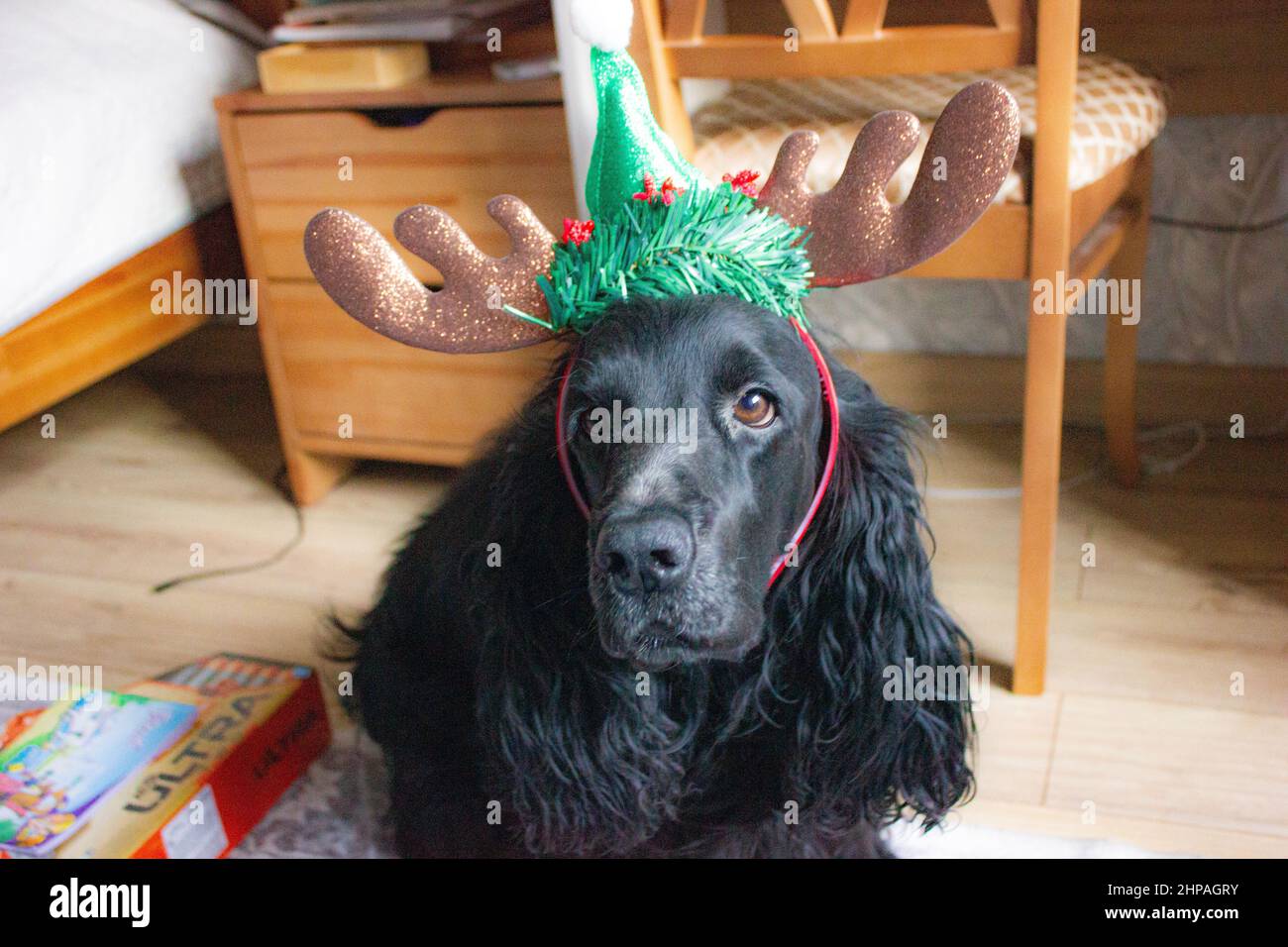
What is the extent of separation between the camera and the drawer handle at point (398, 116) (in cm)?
185

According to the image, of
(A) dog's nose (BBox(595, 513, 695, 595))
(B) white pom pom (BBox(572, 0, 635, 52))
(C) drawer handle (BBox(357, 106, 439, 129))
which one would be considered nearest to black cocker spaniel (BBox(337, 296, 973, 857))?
(A) dog's nose (BBox(595, 513, 695, 595))

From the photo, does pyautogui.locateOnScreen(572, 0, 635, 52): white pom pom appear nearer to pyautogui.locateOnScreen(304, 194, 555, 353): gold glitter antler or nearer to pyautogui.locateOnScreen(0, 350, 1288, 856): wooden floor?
pyautogui.locateOnScreen(304, 194, 555, 353): gold glitter antler

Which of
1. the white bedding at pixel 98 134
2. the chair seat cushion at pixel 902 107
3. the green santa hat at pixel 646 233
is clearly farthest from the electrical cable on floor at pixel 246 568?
the green santa hat at pixel 646 233

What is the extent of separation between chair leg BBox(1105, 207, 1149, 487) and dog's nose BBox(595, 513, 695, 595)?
1.17m

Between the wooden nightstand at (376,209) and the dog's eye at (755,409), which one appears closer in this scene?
the dog's eye at (755,409)

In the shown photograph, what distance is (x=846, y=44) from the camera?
1.31 m

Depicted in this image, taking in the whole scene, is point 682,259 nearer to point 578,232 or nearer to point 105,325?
point 578,232

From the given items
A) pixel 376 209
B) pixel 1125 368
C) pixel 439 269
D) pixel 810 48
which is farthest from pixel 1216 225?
pixel 439 269

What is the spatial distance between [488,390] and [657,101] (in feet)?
2.20

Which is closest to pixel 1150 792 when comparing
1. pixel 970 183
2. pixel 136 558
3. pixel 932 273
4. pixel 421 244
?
pixel 932 273

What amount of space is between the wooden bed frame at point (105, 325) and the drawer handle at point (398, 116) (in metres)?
0.37

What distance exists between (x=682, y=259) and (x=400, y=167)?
991 millimetres

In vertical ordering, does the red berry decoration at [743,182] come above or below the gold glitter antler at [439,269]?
above

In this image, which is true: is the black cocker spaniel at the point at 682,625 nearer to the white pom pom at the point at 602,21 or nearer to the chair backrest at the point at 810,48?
the white pom pom at the point at 602,21
